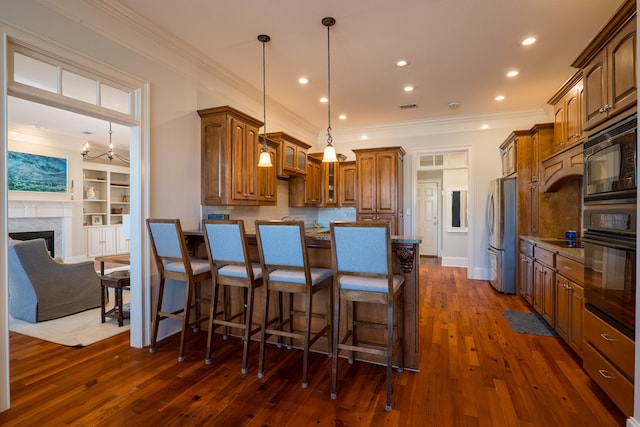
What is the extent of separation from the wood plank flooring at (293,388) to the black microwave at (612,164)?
53.5 inches

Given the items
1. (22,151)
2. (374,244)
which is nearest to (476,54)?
(374,244)

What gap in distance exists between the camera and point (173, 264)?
9.31ft

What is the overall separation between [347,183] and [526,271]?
3311 millimetres

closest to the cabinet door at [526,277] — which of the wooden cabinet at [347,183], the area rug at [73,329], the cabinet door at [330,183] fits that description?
the wooden cabinet at [347,183]

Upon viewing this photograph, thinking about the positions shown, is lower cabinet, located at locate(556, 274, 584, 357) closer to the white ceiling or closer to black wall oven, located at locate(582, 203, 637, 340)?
black wall oven, located at locate(582, 203, 637, 340)

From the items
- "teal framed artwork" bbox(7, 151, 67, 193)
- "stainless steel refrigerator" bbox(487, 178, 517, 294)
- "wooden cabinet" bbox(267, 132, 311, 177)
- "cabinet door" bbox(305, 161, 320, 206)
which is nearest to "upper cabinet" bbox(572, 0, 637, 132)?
"stainless steel refrigerator" bbox(487, 178, 517, 294)

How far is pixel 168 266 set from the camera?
2.83 metres

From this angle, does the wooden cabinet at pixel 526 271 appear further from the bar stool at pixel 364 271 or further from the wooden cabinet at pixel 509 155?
the bar stool at pixel 364 271

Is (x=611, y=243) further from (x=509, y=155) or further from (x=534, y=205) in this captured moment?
(x=509, y=155)

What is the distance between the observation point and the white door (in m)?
8.20

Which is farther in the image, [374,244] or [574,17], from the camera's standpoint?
[574,17]

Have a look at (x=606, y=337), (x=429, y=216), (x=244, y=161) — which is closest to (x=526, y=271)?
(x=606, y=337)

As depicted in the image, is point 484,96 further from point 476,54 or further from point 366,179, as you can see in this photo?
point 366,179

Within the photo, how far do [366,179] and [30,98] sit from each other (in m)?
4.61
